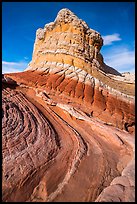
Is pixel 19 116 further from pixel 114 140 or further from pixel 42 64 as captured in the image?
pixel 42 64

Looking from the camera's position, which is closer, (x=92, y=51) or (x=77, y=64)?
(x=77, y=64)

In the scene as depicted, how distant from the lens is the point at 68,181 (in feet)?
9.93

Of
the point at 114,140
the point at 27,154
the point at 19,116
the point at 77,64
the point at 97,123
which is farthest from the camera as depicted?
the point at 77,64

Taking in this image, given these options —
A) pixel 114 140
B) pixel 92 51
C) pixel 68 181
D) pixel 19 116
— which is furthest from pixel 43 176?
pixel 92 51

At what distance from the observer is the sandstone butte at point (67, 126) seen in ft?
9.45

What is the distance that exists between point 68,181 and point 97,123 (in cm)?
228

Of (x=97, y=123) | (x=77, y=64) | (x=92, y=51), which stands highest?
(x=92, y=51)

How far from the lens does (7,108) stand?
3.97 metres

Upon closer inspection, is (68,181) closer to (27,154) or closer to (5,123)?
(27,154)

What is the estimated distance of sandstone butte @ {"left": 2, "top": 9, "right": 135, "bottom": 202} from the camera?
9.45 ft

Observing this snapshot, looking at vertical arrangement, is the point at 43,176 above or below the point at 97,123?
below

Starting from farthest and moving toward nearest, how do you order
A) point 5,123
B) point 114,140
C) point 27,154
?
point 114,140 → point 5,123 → point 27,154

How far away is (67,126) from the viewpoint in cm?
467

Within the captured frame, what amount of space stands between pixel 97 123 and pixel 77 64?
110 inches
